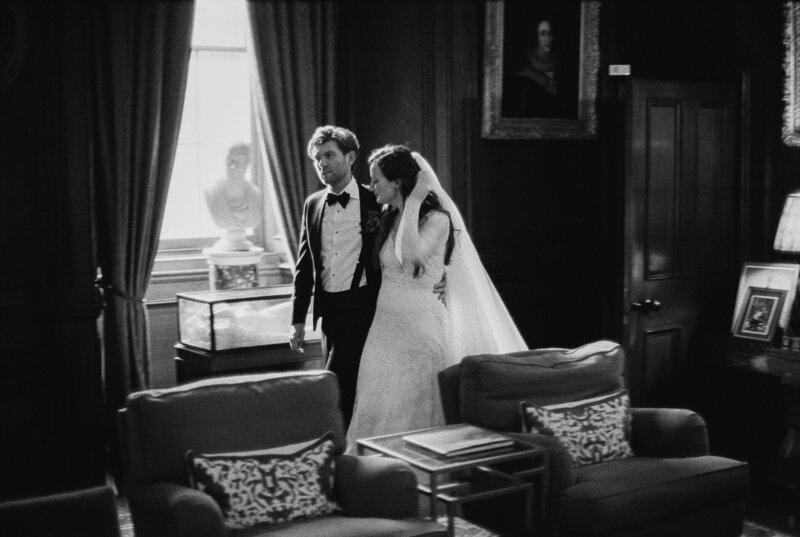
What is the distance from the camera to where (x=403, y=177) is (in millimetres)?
4609

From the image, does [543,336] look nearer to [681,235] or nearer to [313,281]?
[681,235]

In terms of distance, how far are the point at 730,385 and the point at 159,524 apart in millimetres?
3866

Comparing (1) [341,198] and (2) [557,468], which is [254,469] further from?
(1) [341,198]

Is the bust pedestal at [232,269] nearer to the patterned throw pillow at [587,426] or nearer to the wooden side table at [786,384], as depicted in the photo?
the patterned throw pillow at [587,426]

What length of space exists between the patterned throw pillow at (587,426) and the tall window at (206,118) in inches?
107

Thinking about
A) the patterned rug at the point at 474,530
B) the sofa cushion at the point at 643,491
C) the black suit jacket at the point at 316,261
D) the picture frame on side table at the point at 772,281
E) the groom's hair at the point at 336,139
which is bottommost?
the patterned rug at the point at 474,530

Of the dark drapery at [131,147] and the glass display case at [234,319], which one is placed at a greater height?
the dark drapery at [131,147]

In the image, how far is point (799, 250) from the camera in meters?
5.43

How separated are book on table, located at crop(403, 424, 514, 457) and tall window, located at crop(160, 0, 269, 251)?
2.62m

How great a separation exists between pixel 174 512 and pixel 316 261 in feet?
6.19

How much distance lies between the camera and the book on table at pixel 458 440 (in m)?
3.76

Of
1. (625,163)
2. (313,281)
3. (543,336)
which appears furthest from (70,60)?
(543,336)

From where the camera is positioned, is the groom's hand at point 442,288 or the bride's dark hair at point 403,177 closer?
the bride's dark hair at point 403,177

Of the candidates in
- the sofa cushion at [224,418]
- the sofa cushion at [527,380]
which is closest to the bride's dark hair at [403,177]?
the sofa cushion at [527,380]
